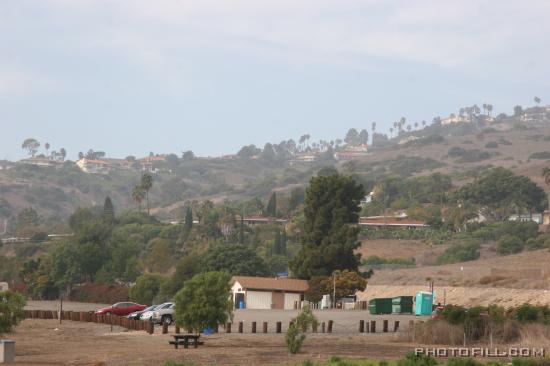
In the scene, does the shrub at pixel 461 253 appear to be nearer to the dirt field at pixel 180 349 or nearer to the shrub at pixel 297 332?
the dirt field at pixel 180 349

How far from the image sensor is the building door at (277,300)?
90062mm

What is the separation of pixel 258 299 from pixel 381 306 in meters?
19.5

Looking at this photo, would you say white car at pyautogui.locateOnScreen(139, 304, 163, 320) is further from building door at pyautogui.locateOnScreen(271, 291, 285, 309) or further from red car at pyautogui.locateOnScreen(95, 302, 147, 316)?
building door at pyautogui.locateOnScreen(271, 291, 285, 309)

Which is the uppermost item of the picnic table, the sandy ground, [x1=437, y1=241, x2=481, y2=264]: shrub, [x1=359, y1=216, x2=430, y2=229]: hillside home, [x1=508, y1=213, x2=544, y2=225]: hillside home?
[x1=508, y1=213, x2=544, y2=225]: hillside home

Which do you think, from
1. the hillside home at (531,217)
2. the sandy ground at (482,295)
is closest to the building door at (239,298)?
the sandy ground at (482,295)

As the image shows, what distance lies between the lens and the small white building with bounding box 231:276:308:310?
89.5 m

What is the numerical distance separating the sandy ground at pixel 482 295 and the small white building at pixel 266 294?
8.28 metres

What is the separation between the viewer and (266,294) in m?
90.1

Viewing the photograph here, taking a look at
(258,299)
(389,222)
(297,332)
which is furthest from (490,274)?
(389,222)

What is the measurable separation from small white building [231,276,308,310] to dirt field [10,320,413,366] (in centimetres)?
2779

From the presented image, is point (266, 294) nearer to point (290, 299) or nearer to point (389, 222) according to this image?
point (290, 299)

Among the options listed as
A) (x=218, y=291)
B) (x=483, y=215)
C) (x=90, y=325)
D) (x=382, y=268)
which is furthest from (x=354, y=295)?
(x=483, y=215)

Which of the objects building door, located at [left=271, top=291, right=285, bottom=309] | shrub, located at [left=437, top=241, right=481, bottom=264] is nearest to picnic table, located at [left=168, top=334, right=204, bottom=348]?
building door, located at [left=271, top=291, right=285, bottom=309]

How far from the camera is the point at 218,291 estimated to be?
53656 mm
